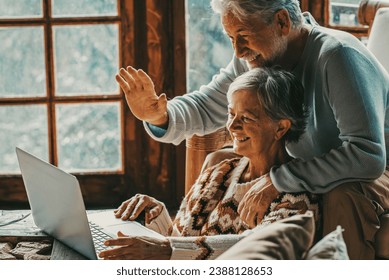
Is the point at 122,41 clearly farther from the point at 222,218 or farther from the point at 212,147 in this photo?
the point at 222,218

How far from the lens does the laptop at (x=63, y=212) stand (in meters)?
1.59

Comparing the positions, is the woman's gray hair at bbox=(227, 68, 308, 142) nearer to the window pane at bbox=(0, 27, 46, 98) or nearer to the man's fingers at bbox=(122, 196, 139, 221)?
the man's fingers at bbox=(122, 196, 139, 221)

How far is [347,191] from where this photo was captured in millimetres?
1757

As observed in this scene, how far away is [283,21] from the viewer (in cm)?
191

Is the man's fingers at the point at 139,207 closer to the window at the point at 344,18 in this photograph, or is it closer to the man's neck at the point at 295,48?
the man's neck at the point at 295,48

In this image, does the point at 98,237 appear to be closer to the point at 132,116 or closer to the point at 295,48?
the point at 295,48

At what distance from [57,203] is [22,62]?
154cm

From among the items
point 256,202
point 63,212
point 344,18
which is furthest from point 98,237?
point 344,18

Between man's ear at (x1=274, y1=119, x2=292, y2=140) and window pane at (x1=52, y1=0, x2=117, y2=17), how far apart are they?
1410 millimetres

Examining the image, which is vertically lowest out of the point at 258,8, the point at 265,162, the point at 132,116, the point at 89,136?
the point at 89,136

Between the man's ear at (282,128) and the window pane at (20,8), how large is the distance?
1.56 m

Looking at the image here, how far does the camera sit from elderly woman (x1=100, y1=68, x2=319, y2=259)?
168 centimetres

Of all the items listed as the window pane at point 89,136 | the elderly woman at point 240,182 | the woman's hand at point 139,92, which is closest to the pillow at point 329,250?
the elderly woman at point 240,182

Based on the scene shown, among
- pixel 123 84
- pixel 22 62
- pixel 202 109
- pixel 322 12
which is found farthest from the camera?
pixel 22 62
